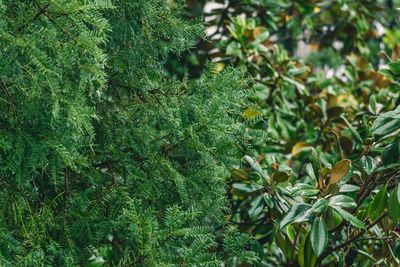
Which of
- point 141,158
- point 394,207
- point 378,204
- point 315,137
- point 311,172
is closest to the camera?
point 141,158

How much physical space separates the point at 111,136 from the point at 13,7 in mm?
638

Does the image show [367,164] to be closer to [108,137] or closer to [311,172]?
[311,172]

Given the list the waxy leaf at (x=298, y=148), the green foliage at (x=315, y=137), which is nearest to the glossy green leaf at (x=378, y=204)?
the green foliage at (x=315, y=137)

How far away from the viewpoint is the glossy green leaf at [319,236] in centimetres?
254

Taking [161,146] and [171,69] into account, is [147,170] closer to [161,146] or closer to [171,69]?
[161,146]

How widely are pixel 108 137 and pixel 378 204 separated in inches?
42.0

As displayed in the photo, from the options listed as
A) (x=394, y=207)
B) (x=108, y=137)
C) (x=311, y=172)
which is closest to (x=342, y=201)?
(x=394, y=207)

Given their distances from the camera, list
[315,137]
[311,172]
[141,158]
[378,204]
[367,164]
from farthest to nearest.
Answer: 1. [315,137]
2. [311,172]
3. [367,164]
4. [378,204]
5. [141,158]

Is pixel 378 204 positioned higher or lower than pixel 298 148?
higher

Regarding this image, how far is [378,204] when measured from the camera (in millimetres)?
2639

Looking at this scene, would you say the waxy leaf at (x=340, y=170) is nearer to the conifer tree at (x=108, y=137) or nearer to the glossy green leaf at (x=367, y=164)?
the glossy green leaf at (x=367, y=164)

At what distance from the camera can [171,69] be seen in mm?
4195

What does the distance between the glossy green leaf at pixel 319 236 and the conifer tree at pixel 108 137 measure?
0.28 metres

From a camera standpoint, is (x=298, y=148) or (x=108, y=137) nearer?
(x=108, y=137)
